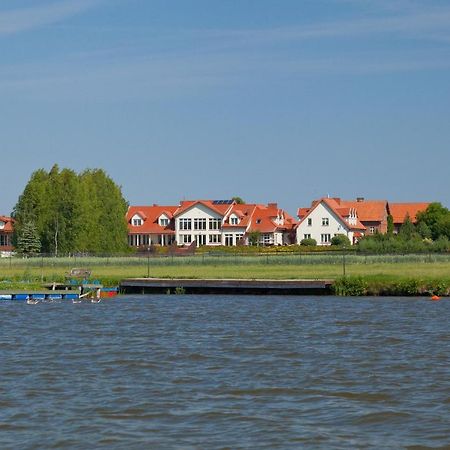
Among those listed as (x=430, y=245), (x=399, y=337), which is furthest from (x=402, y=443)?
(x=430, y=245)

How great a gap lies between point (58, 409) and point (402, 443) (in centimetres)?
708

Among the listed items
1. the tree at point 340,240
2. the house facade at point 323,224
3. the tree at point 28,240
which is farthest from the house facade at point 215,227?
the tree at point 28,240

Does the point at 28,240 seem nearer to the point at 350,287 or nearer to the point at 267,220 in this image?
the point at 267,220

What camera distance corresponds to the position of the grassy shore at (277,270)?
53.8 meters

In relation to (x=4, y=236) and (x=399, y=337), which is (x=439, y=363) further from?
(x=4, y=236)

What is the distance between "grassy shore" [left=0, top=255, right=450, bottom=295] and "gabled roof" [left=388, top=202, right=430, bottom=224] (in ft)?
229

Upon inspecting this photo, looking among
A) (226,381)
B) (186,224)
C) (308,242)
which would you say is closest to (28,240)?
(186,224)

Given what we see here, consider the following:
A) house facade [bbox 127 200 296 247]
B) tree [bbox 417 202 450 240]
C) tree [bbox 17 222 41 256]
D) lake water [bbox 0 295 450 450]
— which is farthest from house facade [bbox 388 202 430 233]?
lake water [bbox 0 295 450 450]

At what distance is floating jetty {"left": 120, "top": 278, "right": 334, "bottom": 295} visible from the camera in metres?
55.6

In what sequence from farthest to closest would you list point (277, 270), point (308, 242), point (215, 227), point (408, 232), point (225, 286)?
point (215, 227) → point (408, 232) → point (308, 242) → point (277, 270) → point (225, 286)

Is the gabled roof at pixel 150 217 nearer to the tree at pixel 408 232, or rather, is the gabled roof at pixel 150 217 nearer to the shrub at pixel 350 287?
the tree at pixel 408 232

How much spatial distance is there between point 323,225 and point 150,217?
2292 cm

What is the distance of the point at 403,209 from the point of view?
150750mm

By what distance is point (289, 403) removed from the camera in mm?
22406
